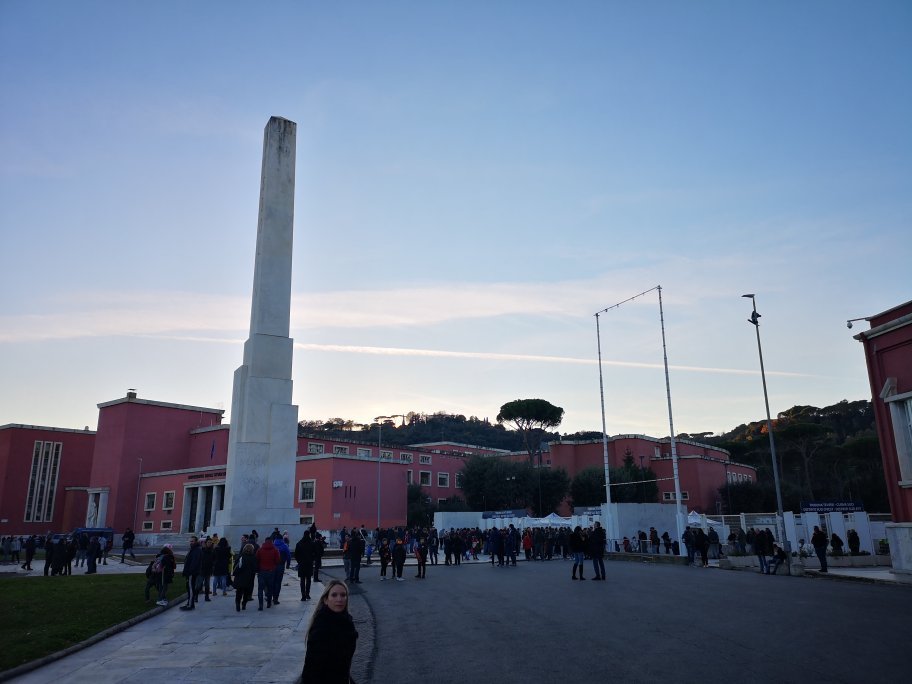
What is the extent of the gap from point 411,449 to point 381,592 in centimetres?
4717

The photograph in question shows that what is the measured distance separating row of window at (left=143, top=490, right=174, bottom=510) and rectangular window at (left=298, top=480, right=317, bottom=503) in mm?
11895

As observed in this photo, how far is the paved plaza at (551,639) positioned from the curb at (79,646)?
12 centimetres

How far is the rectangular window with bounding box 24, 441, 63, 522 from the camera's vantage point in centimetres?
5903

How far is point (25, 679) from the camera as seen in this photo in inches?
336

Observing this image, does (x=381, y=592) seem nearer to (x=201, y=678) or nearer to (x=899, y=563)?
(x=201, y=678)

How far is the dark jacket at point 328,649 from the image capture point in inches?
160

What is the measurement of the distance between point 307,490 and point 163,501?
1422 cm

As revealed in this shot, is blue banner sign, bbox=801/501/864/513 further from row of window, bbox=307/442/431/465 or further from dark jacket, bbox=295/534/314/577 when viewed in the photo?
row of window, bbox=307/442/431/465

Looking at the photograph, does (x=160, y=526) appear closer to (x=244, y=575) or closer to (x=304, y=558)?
(x=304, y=558)

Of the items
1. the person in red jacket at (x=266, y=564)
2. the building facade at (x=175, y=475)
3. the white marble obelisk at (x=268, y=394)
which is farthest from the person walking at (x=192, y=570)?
the building facade at (x=175, y=475)

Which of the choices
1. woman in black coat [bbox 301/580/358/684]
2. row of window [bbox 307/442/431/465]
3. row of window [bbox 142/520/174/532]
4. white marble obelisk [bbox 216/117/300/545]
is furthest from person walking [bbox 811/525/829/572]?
row of window [bbox 142/520/174/532]

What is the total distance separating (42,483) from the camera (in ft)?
197

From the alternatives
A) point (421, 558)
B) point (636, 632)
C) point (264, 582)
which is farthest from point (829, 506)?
point (264, 582)

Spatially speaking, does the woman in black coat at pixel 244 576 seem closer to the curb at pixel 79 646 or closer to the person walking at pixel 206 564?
the person walking at pixel 206 564
